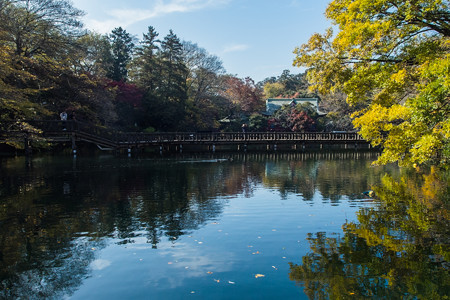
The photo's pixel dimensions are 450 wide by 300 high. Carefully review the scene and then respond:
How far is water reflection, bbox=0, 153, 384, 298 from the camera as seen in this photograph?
6.97 metres

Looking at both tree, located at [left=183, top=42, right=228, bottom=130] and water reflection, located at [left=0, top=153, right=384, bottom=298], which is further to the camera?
tree, located at [left=183, top=42, right=228, bottom=130]

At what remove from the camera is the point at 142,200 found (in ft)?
43.7

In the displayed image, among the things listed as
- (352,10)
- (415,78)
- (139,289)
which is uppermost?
(352,10)

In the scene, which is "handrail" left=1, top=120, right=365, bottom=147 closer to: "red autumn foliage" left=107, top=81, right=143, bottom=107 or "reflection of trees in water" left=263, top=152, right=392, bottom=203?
"red autumn foliage" left=107, top=81, right=143, bottom=107

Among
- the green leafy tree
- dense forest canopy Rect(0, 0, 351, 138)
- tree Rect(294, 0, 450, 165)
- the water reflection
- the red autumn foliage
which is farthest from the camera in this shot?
the green leafy tree

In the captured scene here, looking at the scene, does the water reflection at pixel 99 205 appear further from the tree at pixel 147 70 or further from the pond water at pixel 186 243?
the tree at pixel 147 70

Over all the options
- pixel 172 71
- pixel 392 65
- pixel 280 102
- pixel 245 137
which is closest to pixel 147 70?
pixel 172 71

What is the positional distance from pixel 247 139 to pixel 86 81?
18671mm

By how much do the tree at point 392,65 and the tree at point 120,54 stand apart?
37.2m

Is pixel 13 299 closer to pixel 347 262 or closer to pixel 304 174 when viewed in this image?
pixel 347 262

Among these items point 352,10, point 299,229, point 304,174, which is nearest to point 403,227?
point 299,229

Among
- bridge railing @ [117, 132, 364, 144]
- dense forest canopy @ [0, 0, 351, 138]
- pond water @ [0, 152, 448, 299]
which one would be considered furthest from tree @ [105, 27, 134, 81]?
pond water @ [0, 152, 448, 299]

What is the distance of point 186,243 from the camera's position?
8.37 m

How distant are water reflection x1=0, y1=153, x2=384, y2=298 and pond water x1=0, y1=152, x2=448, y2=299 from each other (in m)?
0.04
